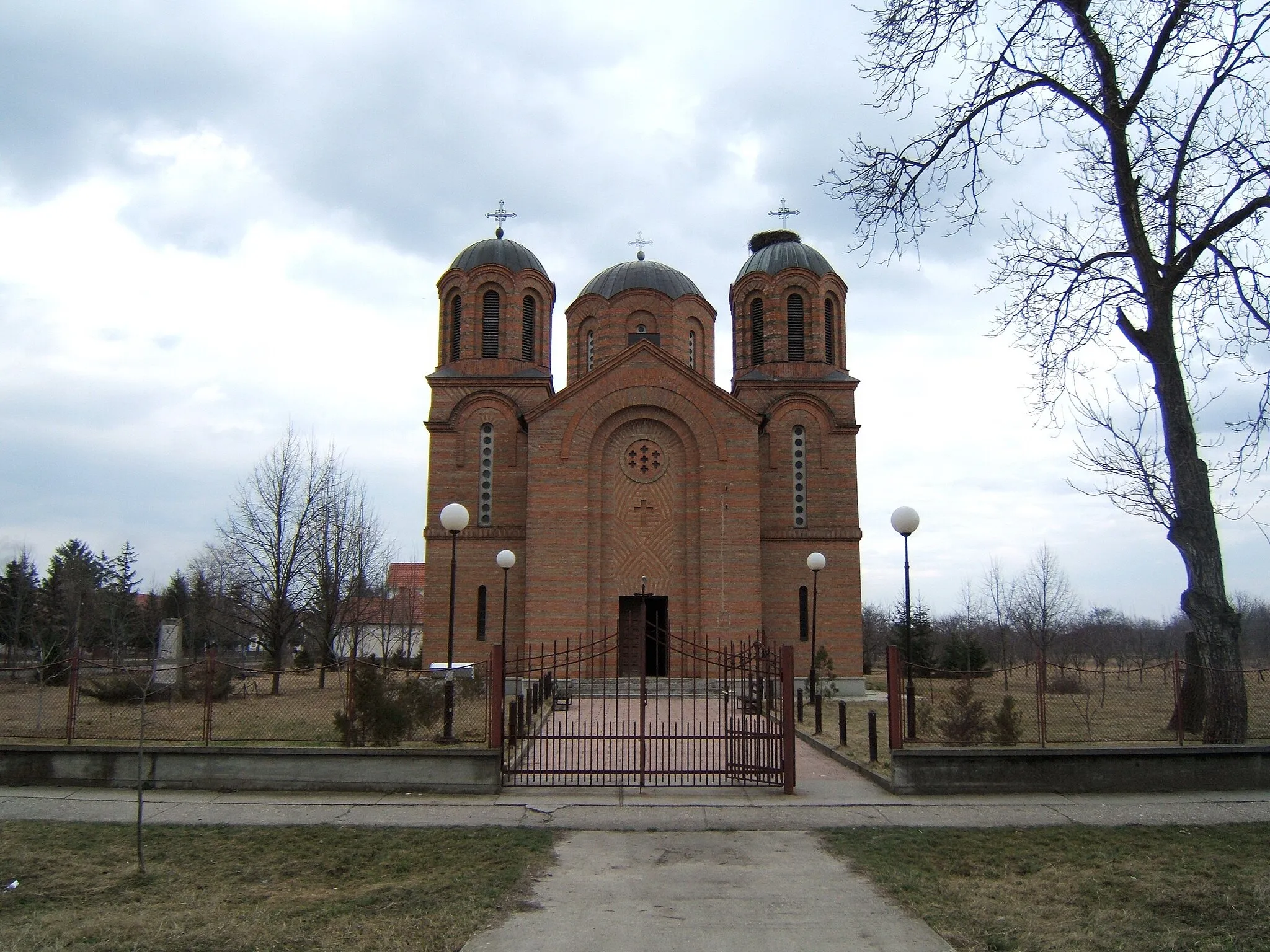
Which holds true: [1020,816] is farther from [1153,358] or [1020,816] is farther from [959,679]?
[1153,358]

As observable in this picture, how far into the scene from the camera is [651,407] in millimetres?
27312

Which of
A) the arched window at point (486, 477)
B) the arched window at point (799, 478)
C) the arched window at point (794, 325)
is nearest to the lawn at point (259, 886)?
the arched window at point (486, 477)

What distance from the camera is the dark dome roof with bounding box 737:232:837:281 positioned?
30734 millimetres

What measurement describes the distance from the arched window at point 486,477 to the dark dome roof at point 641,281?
A: 737 centimetres

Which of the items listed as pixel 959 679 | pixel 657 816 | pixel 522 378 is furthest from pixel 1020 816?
pixel 522 378

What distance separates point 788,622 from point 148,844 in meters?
21.4

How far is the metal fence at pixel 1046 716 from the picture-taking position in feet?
37.8

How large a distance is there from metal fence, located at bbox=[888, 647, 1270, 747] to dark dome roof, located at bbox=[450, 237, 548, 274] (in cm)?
1874

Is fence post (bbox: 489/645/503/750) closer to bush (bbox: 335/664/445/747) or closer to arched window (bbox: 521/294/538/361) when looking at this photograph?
bush (bbox: 335/664/445/747)

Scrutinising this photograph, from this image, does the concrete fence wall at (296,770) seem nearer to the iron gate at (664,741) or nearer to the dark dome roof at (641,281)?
the iron gate at (664,741)

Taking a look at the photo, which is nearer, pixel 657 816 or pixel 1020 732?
pixel 657 816

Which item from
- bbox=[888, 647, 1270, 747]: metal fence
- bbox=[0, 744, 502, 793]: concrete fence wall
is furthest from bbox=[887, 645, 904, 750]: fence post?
bbox=[0, 744, 502, 793]: concrete fence wall

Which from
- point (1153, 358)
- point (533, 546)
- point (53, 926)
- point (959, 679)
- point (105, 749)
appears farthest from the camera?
point (533, 546)

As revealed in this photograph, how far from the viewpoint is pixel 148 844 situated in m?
8.25
